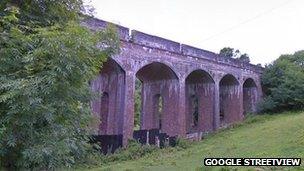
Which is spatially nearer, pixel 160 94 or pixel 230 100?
pixel 160 94

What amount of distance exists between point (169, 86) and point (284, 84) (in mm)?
8679

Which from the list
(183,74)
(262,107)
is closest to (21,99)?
(183,74)

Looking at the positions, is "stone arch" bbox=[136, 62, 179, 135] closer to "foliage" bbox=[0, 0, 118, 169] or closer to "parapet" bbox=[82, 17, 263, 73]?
"parapet" bbox=[82, 17, 263, 73]

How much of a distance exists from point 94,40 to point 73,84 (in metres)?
0.82

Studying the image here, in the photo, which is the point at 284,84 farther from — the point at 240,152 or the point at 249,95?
the point at 240,152

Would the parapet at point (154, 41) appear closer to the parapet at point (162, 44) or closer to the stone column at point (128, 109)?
the parapet at point (162, 44)

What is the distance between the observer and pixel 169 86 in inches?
830

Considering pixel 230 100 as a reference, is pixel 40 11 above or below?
above

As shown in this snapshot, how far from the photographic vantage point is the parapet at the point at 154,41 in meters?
17.8

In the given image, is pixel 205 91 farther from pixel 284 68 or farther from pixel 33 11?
pixel 33 11

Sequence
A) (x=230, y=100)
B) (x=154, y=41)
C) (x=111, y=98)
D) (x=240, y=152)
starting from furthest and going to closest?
(x=230, y=100) → (x=154, y=41) → (x=111, y=98) → (x=240, y=152)

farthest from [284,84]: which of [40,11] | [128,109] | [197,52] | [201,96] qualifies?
[40,11]

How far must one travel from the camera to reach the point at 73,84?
5.76 meters

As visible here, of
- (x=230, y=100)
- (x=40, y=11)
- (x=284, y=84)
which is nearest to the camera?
(x=40, y=11)
